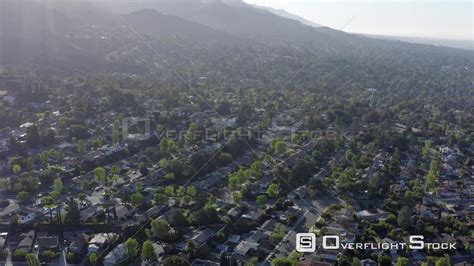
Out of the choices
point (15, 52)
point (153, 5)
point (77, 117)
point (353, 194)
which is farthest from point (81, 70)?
point (153, 5)

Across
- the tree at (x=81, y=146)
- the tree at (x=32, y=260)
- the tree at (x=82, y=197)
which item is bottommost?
the tree at (x=32, y=260)

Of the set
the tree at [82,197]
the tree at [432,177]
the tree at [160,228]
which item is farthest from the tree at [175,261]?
the tree at [432,177]

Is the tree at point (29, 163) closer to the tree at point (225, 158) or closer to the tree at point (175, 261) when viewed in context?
the tree at point (225, 158)

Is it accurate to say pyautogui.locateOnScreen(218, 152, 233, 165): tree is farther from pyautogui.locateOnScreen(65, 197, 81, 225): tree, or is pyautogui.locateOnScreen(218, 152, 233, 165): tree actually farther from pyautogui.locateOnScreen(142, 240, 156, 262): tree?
pyautogui.locateOnScreen(142, 240, 156, 262): tree

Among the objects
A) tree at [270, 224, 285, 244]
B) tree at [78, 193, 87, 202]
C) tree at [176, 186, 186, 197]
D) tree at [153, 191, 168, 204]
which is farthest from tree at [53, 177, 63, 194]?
tree at [270, 224, 285, 244]

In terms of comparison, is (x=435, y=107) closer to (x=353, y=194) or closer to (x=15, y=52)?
(x=353, y=194)

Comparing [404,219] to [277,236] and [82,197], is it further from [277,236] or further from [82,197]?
[82,197]
